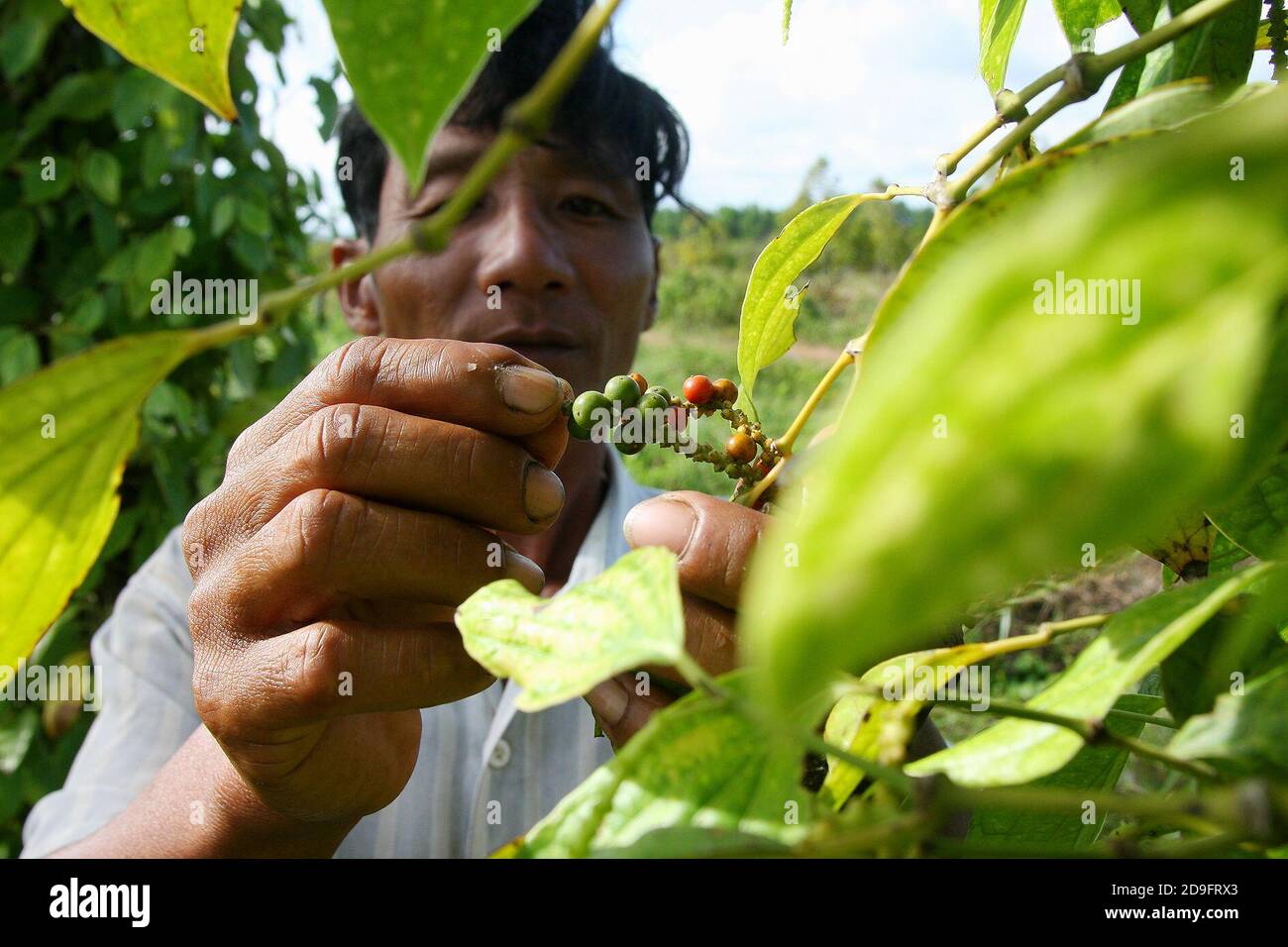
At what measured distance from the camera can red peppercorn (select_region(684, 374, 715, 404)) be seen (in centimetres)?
32

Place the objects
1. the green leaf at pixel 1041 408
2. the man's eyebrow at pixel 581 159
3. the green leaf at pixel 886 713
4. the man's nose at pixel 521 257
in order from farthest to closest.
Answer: the man's eyebrow at pixel 581 159 → the man's nose at pixel 521 257 → the green leaf at pixel 886 713 → the green leaf at pixel 1041 408

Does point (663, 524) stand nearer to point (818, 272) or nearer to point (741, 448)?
point (741, 448)

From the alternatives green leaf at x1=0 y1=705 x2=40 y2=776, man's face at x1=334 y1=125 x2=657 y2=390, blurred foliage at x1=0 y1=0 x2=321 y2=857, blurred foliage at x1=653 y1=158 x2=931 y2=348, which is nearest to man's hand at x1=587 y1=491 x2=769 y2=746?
man's face at x1=334 y1=125 x2=657 y2=390

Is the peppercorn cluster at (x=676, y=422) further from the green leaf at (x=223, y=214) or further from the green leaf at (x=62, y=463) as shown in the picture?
the green leaf at (x=223, y=214)

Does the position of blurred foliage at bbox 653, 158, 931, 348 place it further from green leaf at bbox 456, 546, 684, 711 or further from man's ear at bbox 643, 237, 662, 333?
green leaf at bbox 456, 546, 684, 711

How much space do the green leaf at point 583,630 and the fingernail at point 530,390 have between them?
163 mm

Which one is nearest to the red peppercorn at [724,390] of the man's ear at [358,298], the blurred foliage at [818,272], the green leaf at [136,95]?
the man's ear at [358,298]

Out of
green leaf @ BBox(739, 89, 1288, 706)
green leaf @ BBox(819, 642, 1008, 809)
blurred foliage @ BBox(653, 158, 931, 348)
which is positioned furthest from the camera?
blurred foliage @ BBox(653, 158, 931, 348)

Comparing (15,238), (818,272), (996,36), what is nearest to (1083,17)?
(996,36)

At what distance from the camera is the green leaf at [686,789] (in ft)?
0.55

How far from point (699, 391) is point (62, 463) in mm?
187

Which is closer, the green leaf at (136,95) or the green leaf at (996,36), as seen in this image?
the green leaf at (996,36)

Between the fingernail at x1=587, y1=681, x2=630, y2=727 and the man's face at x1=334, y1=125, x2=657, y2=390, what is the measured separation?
614 millimetres
